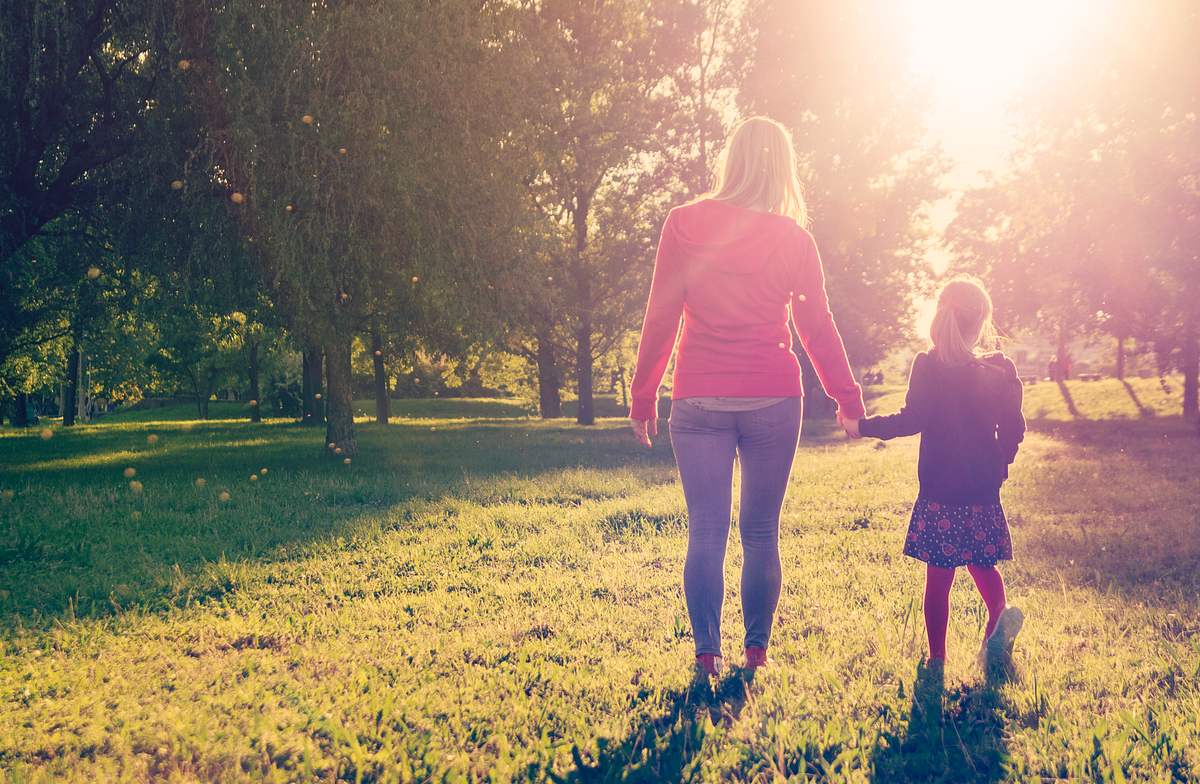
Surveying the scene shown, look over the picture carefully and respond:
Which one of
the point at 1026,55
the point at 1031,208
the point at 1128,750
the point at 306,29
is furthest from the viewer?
the point at 1031,208

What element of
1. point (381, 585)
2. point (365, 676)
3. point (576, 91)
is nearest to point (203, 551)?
point (381, 585)

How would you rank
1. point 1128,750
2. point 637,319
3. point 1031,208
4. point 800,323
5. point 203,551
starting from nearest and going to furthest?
point 1128,750, point 800,323, point 203,551, point 1031,208, point 637,319

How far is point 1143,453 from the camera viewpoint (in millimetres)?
14562

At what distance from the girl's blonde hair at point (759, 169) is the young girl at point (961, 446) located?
41.2 inches

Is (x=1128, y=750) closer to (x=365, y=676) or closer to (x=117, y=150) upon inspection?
(x=365, y=676)

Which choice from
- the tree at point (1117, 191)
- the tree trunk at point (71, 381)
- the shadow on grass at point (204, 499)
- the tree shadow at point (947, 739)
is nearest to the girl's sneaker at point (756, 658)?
the tree shadow at point (947, 739)

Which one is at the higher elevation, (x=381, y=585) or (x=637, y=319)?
(x=637, y=319)

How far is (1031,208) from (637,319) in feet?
35.2

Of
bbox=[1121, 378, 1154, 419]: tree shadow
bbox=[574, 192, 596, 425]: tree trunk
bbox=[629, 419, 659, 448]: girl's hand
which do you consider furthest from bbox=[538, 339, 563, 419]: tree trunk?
bbox=[629, 419, 659, 448]: girl's hand

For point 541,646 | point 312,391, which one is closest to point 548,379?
point 312,391

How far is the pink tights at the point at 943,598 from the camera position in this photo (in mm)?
4000

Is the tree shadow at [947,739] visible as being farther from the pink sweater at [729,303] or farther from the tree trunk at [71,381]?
the tree trunk at [71,381]

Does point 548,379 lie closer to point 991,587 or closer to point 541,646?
point 541,646

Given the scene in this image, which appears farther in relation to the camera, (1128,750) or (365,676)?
(365,676)
